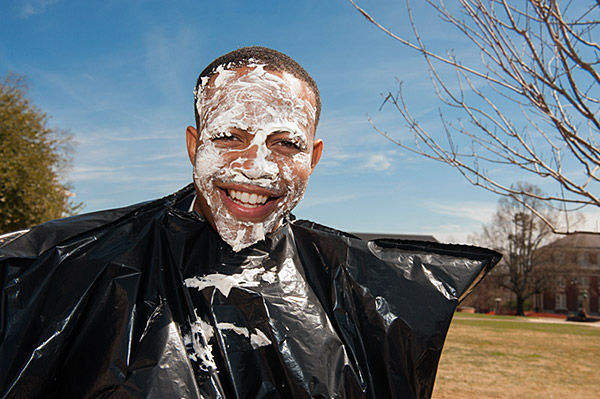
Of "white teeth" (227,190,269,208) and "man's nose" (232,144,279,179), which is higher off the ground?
"man's nose" (232,144,279,179)

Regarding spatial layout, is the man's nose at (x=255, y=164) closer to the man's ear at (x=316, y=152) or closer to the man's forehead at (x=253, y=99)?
the man's forehead at (x=253, y=99)

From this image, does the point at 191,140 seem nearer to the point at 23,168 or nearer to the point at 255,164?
the point at 255,164

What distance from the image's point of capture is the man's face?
2.11 m

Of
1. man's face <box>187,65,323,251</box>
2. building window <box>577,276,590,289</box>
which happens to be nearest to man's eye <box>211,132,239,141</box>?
man's face <box>187,65,323,251</box>

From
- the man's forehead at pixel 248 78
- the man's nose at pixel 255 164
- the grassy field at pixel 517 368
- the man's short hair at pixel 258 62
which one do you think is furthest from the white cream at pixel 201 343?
the grassy field at pixel 517 368

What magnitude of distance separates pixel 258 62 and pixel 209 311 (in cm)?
110

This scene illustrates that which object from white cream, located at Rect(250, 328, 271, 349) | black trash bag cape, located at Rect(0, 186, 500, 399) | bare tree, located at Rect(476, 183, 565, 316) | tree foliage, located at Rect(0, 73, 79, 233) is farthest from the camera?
bare tree, located at Rect(476, 183, 565, 316)

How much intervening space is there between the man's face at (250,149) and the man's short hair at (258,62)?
0.10 ft

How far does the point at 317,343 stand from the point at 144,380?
70cm

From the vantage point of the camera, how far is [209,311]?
2.04 meters

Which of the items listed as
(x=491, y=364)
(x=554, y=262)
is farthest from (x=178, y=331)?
(x=554, y=262)

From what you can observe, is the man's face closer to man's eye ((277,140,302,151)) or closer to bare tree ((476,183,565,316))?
man's eye ((277,140,302,151))

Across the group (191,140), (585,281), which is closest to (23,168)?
(191,140)

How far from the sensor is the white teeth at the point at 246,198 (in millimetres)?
2152
